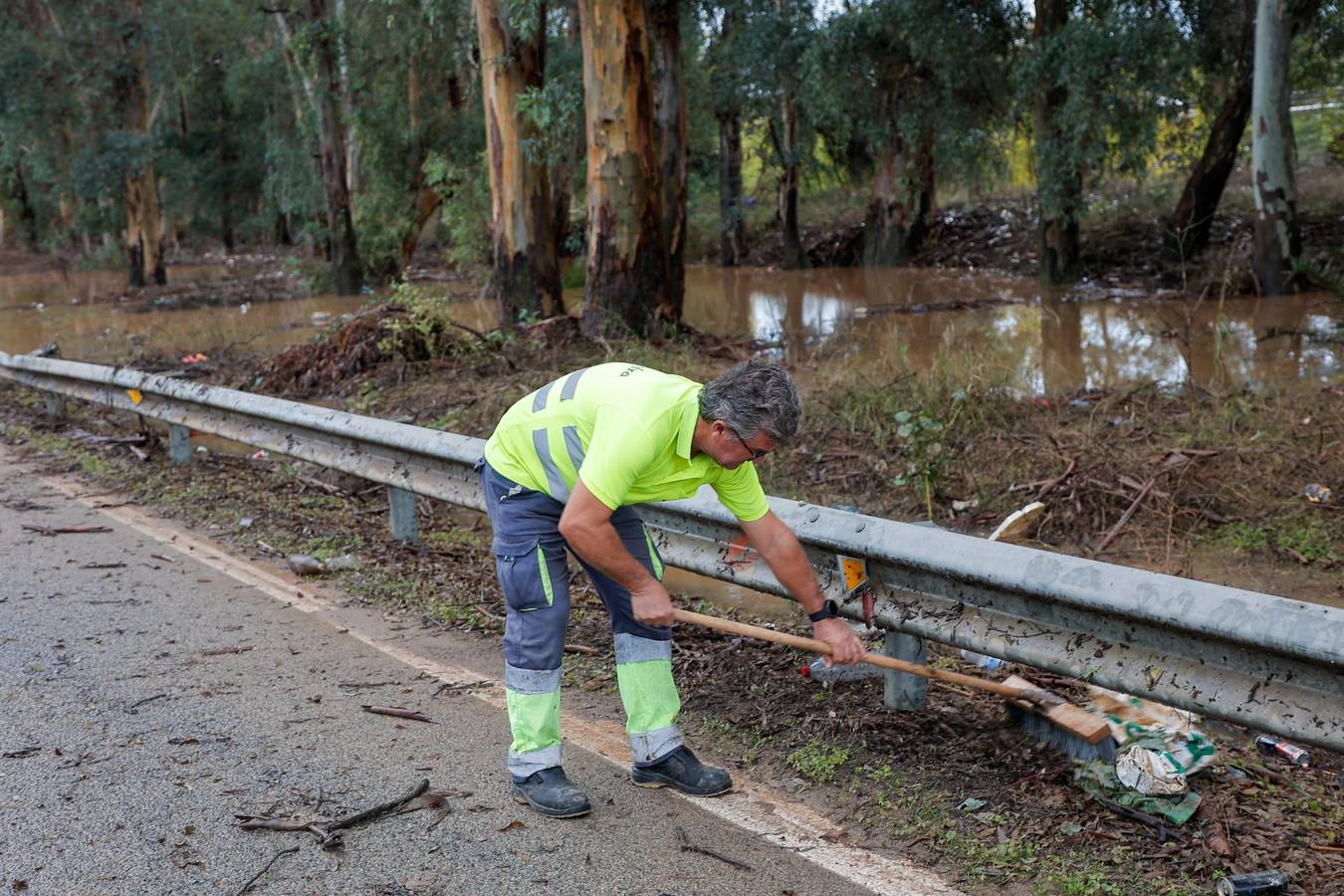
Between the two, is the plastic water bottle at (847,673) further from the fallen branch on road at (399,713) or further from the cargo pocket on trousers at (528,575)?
the fallen branch on road at (399,713)

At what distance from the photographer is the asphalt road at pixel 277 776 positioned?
11.9ft

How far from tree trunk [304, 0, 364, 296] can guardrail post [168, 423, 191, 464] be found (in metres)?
17.6

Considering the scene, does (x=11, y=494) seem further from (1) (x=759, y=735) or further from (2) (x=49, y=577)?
(1) (x=759, y=735)

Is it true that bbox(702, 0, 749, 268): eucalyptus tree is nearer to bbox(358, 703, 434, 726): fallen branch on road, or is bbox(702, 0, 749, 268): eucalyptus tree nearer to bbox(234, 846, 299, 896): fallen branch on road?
bbox(358, 703, 434, 726): fallen branch on road

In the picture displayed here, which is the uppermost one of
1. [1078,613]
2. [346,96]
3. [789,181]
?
[346,96]

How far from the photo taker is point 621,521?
4.21 metres

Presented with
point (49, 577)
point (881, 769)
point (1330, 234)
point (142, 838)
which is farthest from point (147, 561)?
point (1330, 234)

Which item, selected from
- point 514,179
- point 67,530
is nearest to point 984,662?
point 67,530

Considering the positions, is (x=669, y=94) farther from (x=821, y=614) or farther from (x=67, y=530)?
(x=821, y=614)

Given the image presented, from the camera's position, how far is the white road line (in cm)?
353

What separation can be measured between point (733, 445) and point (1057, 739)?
5.09 feet

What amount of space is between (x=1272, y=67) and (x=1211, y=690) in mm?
16856

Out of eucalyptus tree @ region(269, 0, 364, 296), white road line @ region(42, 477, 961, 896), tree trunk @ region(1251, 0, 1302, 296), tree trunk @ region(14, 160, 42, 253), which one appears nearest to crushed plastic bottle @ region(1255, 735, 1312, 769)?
white road line @ region(42, 477, 961, 896)

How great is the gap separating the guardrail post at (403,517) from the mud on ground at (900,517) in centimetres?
→ 13
